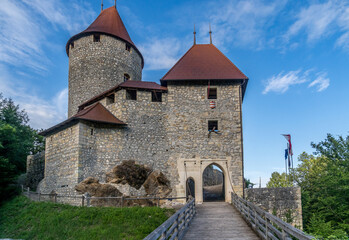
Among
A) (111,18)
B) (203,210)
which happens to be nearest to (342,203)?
(203,210)

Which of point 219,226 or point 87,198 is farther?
point 87,198

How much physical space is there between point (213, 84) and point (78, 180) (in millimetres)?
9139

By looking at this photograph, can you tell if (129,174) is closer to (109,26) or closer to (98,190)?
(98,190)

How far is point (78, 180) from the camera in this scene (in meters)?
14.7

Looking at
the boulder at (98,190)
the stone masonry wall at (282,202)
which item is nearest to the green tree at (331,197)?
the stone masonry wall at (282,202)

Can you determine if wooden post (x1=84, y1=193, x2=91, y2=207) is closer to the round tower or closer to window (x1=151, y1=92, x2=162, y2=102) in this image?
window (x1=151, y1=92, x2=162, y2=102)

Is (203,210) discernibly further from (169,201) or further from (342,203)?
(342,203)

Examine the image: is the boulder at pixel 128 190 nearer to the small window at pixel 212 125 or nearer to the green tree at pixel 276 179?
the small window at pixel 212 125

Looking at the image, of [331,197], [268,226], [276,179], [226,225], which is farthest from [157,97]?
[276,179]

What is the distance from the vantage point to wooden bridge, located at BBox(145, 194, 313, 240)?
22.7 ft

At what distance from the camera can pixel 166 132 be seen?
1702 centimetres

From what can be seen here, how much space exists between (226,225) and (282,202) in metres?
6.26

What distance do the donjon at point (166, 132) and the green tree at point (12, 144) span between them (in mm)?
2214

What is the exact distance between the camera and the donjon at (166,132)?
1566cm
